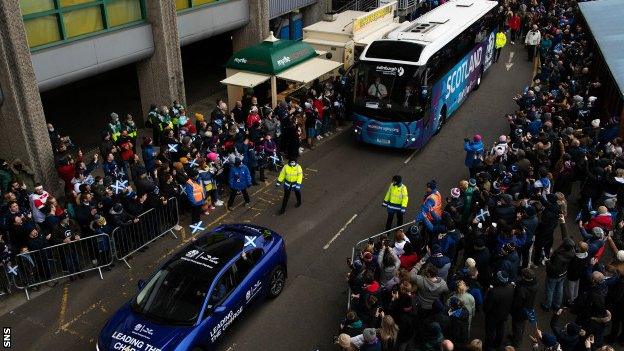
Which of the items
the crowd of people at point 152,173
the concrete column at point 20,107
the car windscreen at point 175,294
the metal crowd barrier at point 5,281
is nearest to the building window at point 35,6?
the concrete column at point 20,107

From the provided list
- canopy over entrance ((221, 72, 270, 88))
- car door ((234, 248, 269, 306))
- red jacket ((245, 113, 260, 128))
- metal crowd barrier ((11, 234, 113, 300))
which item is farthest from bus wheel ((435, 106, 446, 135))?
metal crowd barrier ((11, 234, 113, 300))

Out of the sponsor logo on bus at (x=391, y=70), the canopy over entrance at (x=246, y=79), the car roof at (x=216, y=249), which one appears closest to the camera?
the car roof at (x=216, y=249)

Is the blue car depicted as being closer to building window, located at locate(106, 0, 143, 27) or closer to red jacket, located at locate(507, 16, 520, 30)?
building window, located at locate(106, 0, 143, 27)

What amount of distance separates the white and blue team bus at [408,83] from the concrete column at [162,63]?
6382mm

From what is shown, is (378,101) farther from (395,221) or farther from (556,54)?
(556,54)

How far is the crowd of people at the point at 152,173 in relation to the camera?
1095 centimetres

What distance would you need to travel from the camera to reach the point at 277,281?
10.4 metres

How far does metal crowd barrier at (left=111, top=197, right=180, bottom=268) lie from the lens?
11570mm

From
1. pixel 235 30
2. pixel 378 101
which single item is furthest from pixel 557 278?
pixel 235 30

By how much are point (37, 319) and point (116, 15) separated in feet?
32.6

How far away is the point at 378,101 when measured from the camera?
16.0 meters

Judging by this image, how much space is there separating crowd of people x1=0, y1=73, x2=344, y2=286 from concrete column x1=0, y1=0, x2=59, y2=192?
44cm

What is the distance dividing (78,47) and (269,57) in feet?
19.5

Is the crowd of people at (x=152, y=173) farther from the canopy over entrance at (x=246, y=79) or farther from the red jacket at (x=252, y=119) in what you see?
the canopy over entrance at (x=246, y=79)
